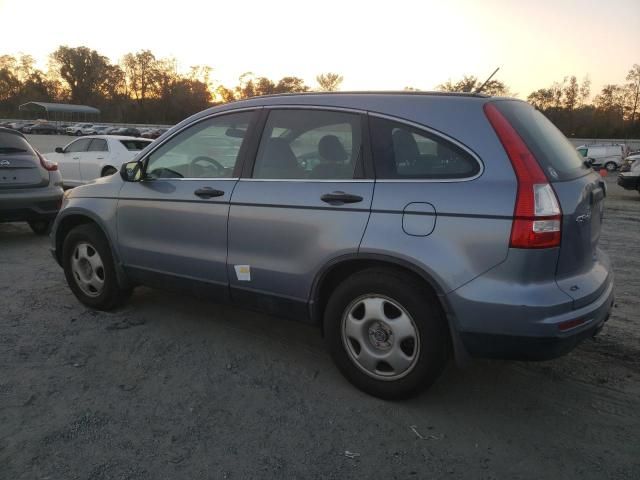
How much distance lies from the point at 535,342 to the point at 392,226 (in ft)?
3.06

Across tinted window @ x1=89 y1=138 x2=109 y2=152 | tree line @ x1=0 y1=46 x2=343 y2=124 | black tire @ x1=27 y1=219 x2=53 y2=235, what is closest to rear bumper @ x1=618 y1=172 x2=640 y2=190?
tinted window @ x1=89 y1=138 x2=109 y2=152

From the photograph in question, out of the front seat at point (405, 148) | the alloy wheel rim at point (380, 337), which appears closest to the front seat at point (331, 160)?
the front seat at point (405, 148)

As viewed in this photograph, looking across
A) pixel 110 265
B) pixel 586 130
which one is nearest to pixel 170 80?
pixel 586 130

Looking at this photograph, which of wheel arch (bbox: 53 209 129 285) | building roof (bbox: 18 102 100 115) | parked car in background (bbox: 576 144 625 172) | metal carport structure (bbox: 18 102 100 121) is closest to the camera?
wheel arch (bbox: 53 209 129 285)

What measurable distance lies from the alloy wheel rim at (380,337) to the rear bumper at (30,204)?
5783 mm

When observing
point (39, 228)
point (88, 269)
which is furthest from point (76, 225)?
point (39, 228)

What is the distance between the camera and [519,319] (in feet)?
8.49

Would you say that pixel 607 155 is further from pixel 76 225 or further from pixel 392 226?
pixel 392 226

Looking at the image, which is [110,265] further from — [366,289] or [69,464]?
[366,289]

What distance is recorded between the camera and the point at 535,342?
2.61 m

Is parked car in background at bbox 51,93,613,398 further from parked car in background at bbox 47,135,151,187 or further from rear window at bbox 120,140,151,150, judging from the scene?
rear window at bbox 120,140,151,150

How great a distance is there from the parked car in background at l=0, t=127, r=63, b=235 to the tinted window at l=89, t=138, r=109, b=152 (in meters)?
5.42

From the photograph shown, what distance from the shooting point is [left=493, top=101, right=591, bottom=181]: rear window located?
9.03 ft

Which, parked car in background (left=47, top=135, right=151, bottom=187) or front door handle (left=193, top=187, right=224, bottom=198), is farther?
parked car in background (left=47, top=135, right=151, bottom=187)
